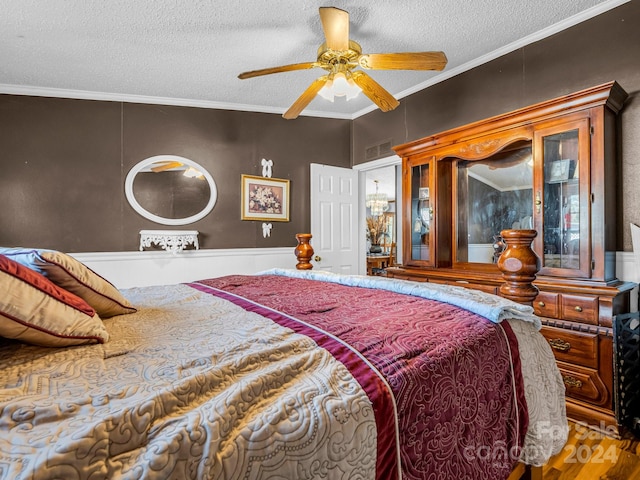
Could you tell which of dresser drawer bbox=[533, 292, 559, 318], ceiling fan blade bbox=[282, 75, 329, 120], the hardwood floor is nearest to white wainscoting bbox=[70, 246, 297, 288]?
ceiling fan blade bbox=[282, 75, 329, 120]

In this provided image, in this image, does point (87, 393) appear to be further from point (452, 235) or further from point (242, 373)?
point (452, 235)

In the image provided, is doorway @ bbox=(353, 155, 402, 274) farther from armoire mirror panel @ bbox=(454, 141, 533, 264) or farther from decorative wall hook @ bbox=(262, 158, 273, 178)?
armoire mirror panel @ bbox=(454, 141, 533, 264)

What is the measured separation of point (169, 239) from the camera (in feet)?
12.0

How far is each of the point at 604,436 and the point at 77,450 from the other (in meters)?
2.63

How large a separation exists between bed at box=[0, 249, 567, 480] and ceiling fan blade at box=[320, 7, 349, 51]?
5.07 feet

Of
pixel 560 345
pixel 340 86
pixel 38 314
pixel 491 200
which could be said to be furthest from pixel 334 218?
pixel 38 314

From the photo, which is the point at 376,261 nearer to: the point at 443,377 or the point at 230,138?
the point at 230,138

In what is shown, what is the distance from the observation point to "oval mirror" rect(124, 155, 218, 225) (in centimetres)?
361

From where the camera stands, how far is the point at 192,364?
73cm

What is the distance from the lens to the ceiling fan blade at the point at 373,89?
7.42 feet

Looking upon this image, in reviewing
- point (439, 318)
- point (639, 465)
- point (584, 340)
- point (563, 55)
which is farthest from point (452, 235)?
point (439, 318)

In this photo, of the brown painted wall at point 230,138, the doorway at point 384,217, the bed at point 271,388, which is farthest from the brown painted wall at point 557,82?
the doorway at point 384,217

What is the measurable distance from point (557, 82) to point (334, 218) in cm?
257

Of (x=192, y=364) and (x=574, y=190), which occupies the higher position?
(x=574, y=190)
